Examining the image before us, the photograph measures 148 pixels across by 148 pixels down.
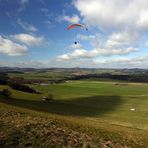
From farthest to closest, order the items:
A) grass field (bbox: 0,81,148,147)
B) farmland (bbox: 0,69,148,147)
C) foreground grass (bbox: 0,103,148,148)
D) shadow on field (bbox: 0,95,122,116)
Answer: shadow on field (bbox: 0,95,122,116), grass field (bbox: 0,81,148,147), farmland (bbox: 0,69,148,147), foreground grass (bbox: 0,103,148,148)

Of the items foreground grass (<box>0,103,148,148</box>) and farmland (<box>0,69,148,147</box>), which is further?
farmland (<box>0,69,148,147</box>)

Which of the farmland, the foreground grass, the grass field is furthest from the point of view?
the grass field

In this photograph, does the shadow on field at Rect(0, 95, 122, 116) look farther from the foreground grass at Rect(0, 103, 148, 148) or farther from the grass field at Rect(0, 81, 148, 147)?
the foreground grass at Rect(0, 103, 148, 148)

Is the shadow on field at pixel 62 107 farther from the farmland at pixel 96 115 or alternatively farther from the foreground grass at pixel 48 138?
the foreground grass at pixel 48 138

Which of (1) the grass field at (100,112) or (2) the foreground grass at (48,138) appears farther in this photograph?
(1) the grass field at (100,112)

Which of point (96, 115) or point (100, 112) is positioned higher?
point (96, 115)

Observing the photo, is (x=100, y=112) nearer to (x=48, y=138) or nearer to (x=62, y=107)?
(x=62, y=107)

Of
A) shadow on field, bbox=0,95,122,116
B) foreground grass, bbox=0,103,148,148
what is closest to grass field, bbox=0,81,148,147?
shadow on field, bbox=0,95,122,116

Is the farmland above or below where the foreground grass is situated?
below

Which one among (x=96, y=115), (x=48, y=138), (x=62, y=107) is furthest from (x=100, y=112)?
(x=48, y=138)

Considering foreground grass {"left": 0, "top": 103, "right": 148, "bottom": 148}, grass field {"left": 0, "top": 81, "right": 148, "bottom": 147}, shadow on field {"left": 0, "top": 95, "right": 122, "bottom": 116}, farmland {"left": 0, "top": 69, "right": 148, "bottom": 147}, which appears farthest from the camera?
shadow on field {"left": 0, "top": 95, "right": 122, "bottom": 116}

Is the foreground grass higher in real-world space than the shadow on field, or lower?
higher

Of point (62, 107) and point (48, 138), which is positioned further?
point (62, 107)

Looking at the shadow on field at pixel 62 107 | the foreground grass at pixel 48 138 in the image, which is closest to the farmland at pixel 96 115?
the shadow on field at pixel 62 107
